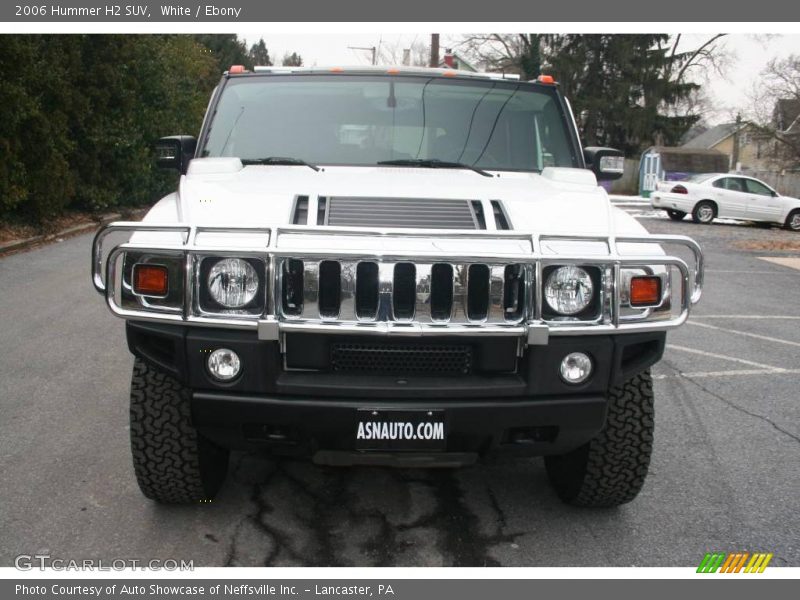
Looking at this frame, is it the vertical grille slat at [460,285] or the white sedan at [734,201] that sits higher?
the vertical grille slat at [460,285]

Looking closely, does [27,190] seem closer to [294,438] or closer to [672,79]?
[294,438]

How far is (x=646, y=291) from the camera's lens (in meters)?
2.98

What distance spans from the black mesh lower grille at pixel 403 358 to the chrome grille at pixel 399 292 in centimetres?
12

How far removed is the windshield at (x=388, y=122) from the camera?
4309mm

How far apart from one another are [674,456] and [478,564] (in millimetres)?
1717

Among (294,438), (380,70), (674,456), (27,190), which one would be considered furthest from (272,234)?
(27,190)

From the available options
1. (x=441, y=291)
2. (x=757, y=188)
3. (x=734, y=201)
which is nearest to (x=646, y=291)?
(x=441, y=291)

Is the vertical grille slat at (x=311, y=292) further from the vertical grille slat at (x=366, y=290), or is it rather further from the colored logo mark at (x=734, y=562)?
the colored logo mark at (x=734, y=562)

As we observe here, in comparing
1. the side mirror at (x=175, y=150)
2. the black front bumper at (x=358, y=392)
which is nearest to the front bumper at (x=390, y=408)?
the black front bumper at (x=358, y=392)

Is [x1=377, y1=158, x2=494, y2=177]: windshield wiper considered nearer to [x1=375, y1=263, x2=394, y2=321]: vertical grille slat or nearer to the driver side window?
[x1=375, y1=263, x2=394, y2=321]: vertical grille slat

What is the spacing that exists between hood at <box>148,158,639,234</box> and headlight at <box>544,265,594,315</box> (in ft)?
0.65

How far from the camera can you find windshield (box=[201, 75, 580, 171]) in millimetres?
4309

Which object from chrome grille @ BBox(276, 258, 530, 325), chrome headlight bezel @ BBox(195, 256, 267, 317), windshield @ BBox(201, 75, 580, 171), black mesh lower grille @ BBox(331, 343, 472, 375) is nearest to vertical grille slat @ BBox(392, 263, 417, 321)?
chrome grille @ BBox(276, 258, 530, 325)

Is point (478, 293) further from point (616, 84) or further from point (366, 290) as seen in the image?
point (616, 84)
